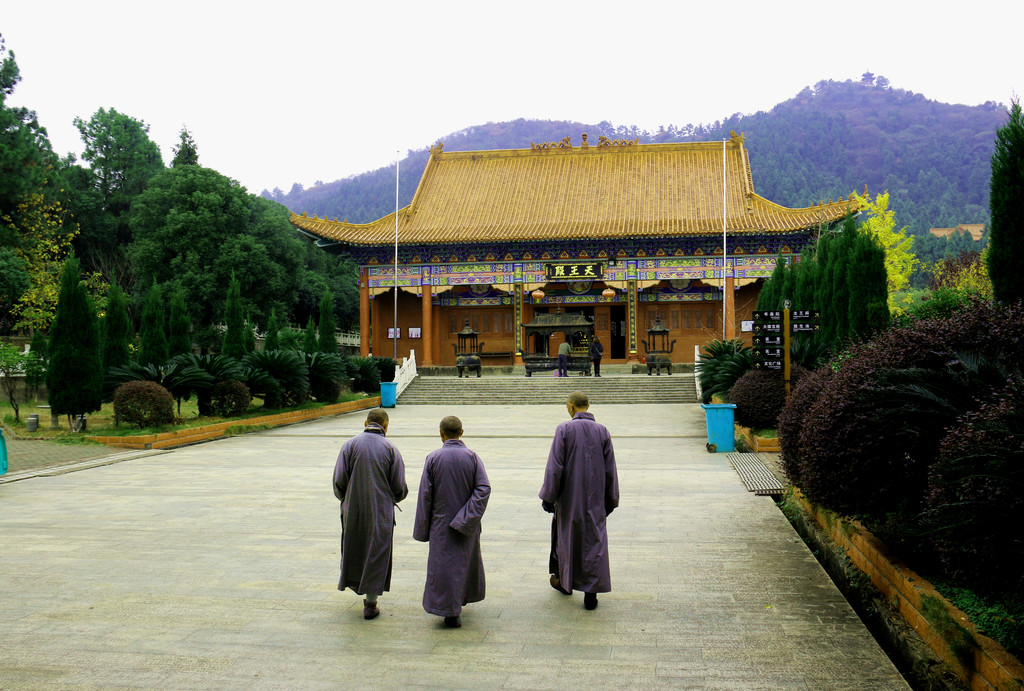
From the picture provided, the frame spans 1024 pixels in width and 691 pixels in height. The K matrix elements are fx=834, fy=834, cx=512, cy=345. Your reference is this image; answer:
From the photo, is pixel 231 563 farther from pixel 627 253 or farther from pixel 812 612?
pixel 627 253

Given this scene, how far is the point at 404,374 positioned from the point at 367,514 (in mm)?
20848

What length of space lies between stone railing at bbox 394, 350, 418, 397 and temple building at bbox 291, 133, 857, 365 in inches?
183

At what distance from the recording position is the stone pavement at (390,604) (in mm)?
4117

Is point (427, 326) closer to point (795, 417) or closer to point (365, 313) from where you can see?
point (365, 313)

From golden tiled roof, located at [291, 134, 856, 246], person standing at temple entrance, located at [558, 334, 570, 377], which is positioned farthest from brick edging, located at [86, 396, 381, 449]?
golden tiled roof, located at [291, 134, 856, 246]

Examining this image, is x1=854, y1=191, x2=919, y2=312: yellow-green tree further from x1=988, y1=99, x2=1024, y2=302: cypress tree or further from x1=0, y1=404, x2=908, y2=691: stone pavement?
x1=988, y1=99, x2=1024, y2=302: cypress tree

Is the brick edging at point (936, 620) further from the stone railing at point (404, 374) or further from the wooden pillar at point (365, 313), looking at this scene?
the wooden pillar at point (365, 313)

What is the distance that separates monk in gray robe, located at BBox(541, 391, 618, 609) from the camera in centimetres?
514

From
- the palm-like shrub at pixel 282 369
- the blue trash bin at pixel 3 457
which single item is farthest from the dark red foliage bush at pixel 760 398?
the blue trash bin at pixel 3 457

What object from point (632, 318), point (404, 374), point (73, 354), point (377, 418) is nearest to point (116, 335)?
point (73, 354)

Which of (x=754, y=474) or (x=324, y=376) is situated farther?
(x=324, y=376)

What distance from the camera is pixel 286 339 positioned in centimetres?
3106

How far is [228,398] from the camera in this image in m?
16.4

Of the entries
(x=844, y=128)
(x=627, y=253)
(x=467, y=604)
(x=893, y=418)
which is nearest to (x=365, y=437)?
(x=467, y=604)
